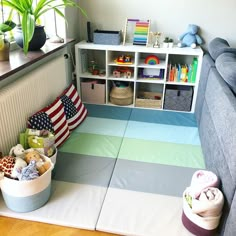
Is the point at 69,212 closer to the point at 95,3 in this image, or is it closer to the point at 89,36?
the point at 89,36

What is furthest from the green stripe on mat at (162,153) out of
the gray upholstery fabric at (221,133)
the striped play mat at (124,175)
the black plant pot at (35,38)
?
the black plant pot at (35,38)

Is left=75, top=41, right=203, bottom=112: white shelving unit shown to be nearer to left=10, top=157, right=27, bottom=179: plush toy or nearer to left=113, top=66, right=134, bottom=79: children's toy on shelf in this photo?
left=113, top=66, right=134, bottom=79: children's toy on shelf

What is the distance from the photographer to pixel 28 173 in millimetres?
1494

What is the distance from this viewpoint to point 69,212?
157cm

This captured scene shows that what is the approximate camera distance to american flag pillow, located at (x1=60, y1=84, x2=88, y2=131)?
7.94 feet

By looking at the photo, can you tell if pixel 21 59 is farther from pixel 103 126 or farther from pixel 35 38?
pixel 103 126

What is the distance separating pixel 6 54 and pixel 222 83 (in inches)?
62.3

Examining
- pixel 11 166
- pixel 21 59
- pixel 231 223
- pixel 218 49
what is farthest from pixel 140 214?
pixel 218 49

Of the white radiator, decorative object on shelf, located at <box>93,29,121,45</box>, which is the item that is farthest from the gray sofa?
the white radiator

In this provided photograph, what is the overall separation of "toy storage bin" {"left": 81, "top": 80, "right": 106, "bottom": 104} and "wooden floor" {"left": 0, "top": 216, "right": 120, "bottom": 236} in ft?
5.92

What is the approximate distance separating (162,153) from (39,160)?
1.02m

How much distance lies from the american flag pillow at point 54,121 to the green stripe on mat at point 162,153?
53 cm

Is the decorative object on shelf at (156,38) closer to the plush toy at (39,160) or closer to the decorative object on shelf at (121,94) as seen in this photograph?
the decorative object on shelf at (121,94)

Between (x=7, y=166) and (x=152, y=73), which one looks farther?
(x=152, y=73)
